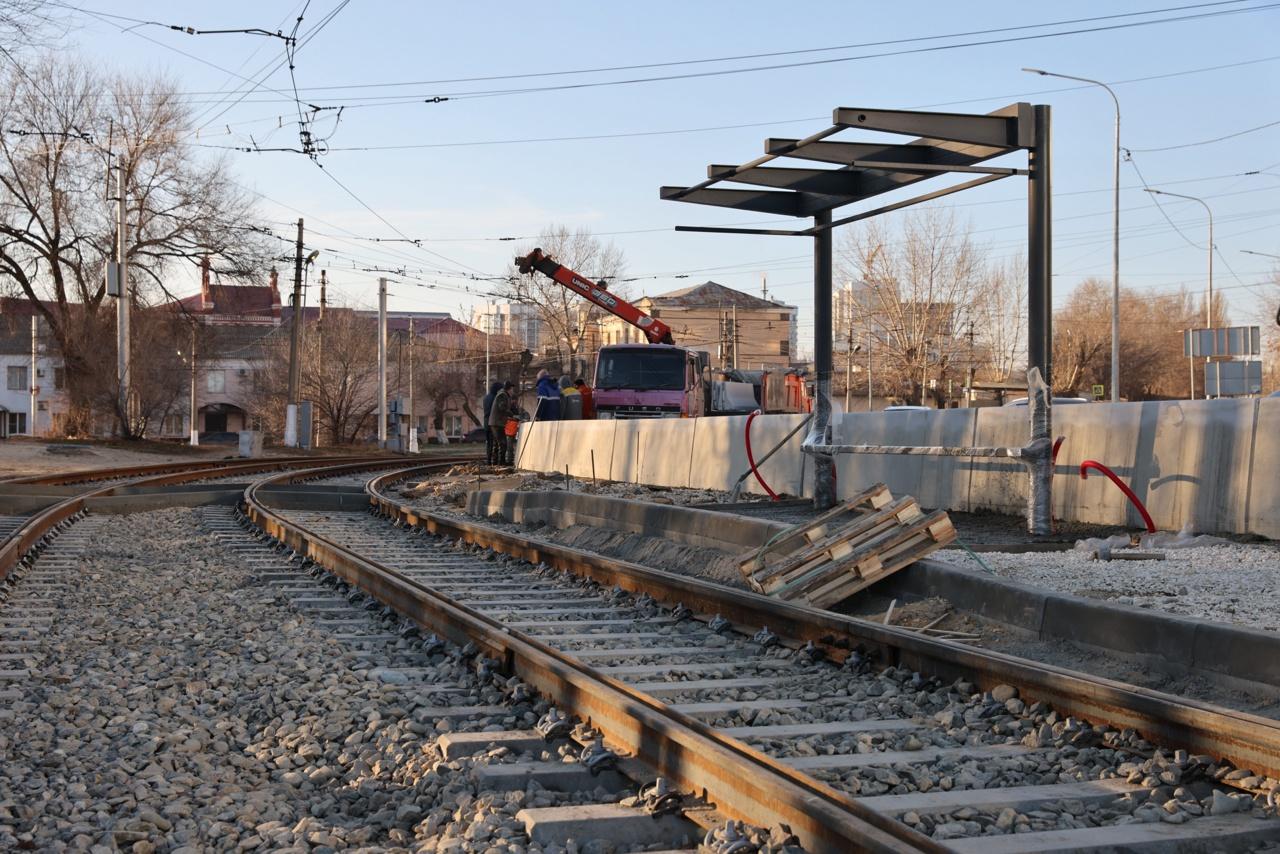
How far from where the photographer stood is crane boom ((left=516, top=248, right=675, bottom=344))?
1359 inches

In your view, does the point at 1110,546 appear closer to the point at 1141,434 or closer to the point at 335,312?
the point at 1141,434

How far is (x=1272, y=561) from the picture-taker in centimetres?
935

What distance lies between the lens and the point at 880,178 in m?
12.9

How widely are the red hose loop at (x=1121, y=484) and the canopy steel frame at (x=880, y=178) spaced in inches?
27.2

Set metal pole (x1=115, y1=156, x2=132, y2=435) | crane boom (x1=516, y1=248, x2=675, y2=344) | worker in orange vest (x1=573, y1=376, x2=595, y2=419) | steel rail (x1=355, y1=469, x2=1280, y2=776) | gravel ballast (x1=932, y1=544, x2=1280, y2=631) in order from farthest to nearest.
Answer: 1. metal pole (x1=115, y1=156, x2=132, y2=435)
2. crane boom (x1=516, y1=248, x2=675, y2=344)
3. worker in orange vest (x1=573, y1=376, x2=595, y2=419)
4. gravel ballast (x1=932, y1=544, x2=1280, y2=631)
5. steel rail (x1=355, y1=469, x2=1280, y2=776)

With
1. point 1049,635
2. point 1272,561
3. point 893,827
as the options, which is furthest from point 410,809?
point 1272,561

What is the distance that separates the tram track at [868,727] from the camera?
13.6 feet

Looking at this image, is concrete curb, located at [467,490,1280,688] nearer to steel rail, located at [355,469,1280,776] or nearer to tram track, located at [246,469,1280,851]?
steel rail, located at [355,469,1280,776]

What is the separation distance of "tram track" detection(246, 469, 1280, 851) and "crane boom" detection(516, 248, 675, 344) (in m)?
25.9

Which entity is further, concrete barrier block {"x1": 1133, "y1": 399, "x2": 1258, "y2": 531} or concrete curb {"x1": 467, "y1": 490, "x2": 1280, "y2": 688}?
concrete barrier block {"x1": 1133, "y1": 399, "x2": 1258, "y2": 531}

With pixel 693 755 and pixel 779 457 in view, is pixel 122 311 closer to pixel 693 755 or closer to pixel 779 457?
pixel 779 457

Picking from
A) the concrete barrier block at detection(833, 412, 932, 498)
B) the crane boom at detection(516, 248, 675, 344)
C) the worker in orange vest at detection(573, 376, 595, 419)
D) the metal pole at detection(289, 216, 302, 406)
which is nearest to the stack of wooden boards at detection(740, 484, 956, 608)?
the concrete barrier block at detection(833, 412, 932, 498)

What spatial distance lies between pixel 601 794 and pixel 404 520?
1305cm

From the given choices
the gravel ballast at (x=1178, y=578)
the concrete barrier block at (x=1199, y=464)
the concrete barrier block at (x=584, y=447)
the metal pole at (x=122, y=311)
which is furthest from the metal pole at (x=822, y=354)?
the metal pole at (x=122, y=311)
